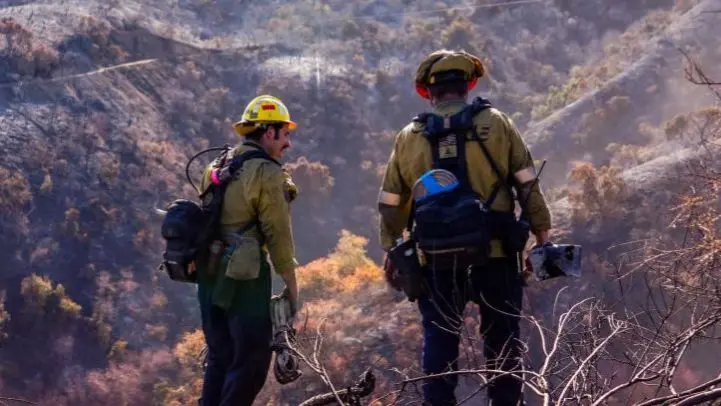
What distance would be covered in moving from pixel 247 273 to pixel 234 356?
41 centimetres

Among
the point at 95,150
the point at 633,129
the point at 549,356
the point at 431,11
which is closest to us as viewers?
the point at 549,356

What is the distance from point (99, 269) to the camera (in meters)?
16.7

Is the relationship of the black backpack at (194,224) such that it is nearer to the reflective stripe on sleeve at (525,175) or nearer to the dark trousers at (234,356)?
the dark trousers at (234,356)

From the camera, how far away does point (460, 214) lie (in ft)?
9.71

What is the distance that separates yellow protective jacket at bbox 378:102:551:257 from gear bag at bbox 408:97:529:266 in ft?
0.09

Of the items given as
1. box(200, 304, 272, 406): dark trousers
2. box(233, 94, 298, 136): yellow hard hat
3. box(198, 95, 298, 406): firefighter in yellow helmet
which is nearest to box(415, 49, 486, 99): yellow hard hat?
box(233, 94, 298, 136): yellow hard hat

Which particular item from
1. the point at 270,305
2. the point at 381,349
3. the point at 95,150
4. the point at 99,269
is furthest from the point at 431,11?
the point at 270,305

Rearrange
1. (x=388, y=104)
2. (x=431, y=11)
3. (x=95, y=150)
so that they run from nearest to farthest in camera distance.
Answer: (x=95, y=150) < (x=388, y=104) < (x=431, y=11)

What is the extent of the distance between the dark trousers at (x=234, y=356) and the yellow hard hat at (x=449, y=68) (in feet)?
4.73

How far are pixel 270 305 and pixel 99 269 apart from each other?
14.5m

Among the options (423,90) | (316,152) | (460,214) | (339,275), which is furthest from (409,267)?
(316,152)

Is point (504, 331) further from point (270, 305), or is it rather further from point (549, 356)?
point (270, 305)

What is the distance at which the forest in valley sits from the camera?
12.5 m

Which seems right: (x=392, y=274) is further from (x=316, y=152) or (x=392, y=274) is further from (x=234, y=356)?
(x=316, y=152)
